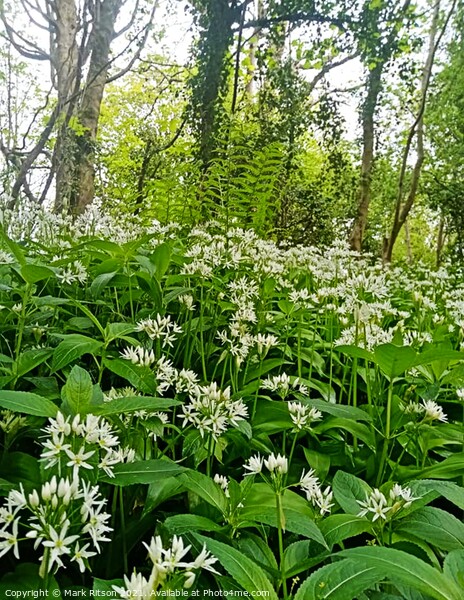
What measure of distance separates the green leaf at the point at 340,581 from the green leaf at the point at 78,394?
1.50ft

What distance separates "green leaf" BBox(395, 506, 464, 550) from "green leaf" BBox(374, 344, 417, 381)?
0.33 metres

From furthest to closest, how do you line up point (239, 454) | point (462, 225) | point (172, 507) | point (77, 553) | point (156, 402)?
point (462, 225) < point (239, 454) < point (172, 507) < point (156, 402) < point (77, 553)

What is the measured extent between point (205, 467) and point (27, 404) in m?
0.55

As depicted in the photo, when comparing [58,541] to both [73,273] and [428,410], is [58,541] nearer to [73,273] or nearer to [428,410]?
[428,410]

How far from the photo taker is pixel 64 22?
7164 millimetres

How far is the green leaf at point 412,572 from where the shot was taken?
57cm

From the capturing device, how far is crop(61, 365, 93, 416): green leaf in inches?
31.7

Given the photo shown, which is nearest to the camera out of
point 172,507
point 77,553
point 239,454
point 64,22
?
point 77,553

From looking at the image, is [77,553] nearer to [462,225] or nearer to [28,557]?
[28,557]

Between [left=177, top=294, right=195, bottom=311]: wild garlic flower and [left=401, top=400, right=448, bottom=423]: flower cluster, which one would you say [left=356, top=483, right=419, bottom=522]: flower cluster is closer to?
[left=401, top=400, right=448, bottom=423]: flower cluster

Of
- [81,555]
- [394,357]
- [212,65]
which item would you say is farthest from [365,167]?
[81,555]

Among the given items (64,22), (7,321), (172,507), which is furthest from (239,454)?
(64,22)

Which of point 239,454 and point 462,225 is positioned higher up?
point 462,225

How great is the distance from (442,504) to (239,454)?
541 millimetres
